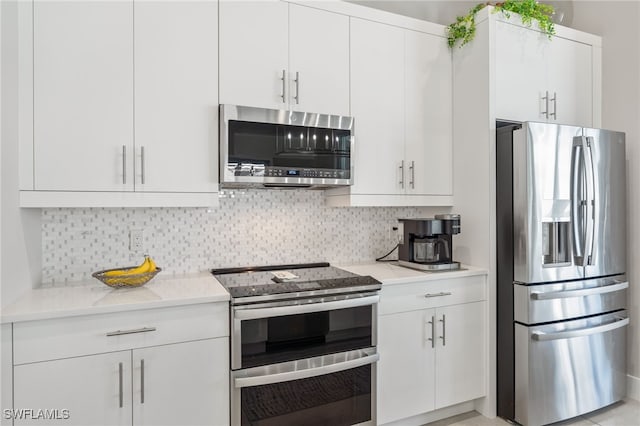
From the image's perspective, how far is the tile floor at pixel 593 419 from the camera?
248 centimetres

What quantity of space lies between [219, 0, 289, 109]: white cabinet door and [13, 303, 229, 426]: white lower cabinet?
3.81 ft

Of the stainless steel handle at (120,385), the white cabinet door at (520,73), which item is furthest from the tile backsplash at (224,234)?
the white cabinet door at (520,73)

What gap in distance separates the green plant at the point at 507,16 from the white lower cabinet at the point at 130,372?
229 cm

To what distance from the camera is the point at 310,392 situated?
2029mm

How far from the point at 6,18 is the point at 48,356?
4.65 feet

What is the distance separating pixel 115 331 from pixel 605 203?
290 centimetres

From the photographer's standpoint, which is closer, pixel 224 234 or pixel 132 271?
pixel 132 271

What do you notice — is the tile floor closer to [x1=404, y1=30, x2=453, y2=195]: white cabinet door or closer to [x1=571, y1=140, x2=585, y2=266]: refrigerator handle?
[x1=571, y1=140, x2=585, y2=266]: refrigerator handle

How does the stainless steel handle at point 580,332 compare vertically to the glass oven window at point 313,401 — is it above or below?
above

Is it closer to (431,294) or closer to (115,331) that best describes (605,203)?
(431,294)

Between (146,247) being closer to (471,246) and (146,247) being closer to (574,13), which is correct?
(471,246)

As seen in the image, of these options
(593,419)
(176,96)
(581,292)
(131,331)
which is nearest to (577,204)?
(581,292)

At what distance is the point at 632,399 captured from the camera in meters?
2.78

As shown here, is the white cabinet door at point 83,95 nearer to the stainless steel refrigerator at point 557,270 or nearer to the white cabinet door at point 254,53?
the white cabinet door at point 254,53
